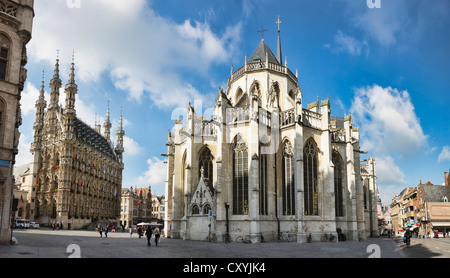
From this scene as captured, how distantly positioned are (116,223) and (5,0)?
2670 inches

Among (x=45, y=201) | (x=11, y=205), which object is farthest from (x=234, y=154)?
(x=45, y=201)

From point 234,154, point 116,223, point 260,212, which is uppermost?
point 234,154

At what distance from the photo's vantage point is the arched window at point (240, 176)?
3259cm

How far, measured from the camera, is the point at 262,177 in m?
33.3

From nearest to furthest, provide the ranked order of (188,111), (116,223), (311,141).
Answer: (311,141)
(188,111)
(116,223)

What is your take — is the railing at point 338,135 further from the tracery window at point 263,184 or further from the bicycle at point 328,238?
the bicycle at point 328,238

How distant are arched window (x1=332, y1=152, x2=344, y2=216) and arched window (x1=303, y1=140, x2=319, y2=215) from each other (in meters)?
4.67

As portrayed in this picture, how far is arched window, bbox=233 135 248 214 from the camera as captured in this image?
107 feet

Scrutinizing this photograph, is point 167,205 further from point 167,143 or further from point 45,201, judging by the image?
point 45,201

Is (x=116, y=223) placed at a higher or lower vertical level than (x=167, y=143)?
lower

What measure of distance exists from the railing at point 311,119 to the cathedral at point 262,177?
0.11m

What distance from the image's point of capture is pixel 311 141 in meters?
35.0

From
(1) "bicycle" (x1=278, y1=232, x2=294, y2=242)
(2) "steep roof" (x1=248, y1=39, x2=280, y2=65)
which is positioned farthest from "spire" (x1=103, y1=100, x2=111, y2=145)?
(1) "bicycle" (x1=278, y1=232, x2=294, y2=242)
